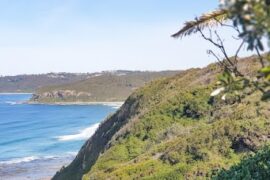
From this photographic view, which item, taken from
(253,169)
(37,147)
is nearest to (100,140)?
(253,169)

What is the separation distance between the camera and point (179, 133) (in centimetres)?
2639

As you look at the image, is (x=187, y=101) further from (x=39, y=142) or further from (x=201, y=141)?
(x=39, y=142)

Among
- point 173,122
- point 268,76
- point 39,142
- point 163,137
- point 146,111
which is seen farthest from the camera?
point 39,142

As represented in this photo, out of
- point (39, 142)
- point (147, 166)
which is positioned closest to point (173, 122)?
point (147, 166)

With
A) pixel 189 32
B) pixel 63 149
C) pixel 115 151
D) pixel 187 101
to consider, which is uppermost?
pixel 189 32

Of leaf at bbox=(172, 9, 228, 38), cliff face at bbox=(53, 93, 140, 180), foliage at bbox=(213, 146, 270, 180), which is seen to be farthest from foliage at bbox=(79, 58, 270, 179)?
leaf at bbox=(172, 9, 228, 38)

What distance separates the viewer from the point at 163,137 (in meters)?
27.8

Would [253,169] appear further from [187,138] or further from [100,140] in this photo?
[100,140]

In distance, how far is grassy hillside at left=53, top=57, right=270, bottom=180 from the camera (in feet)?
61.4

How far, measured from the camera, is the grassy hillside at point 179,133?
61.4 ft

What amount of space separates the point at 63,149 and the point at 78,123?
166ft

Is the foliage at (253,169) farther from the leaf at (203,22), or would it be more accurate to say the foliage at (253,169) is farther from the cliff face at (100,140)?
the cliff face at (100,140)

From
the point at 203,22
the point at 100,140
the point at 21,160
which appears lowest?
the point at 21,160

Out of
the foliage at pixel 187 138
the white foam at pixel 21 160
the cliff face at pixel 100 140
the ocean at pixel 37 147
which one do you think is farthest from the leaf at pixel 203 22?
the white foam at pixel 21 160
